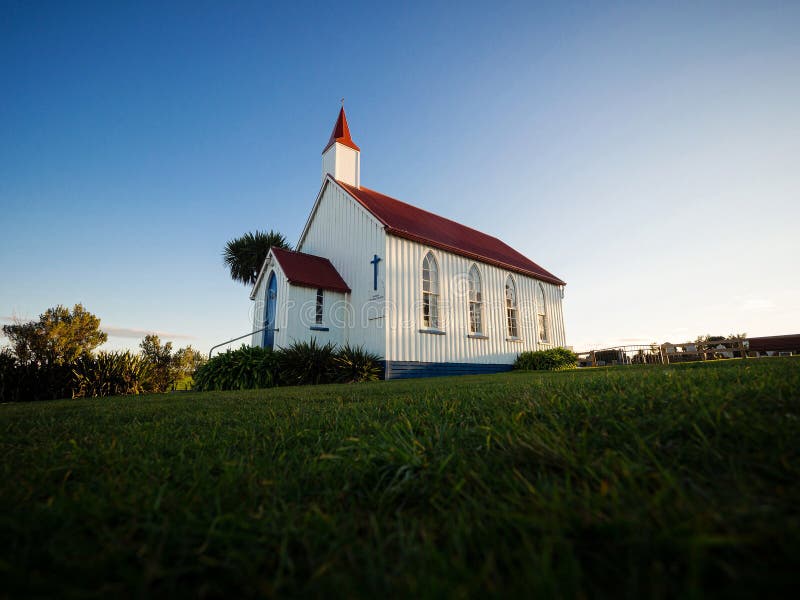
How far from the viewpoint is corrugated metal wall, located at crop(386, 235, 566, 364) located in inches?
482

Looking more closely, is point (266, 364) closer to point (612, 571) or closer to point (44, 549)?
point (44, 549)

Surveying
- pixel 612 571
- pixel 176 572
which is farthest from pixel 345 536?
pixel 612 571

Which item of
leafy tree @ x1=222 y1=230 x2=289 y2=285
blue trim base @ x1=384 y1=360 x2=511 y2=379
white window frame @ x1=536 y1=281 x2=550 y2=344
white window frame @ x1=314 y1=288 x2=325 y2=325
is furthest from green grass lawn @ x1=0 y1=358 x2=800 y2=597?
leafy tree @ x1=222 y1=230 x2=289 y2=285

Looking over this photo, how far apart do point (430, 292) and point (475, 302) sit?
2.48 meters

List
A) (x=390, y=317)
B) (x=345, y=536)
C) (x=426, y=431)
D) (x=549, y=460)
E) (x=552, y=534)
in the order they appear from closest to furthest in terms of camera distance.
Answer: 1. (x=552, y=534)
2. (x=345, y=536)
3. (x=549, y=460)
4. (x=426, y=431)
5. (x=390, y=317)

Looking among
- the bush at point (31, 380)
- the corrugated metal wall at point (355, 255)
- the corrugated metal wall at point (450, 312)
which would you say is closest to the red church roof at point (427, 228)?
the corrugated metal wall at point (450, 312)

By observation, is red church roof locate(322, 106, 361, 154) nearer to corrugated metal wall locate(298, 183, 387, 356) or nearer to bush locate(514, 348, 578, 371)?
corrugated metal wall locate(298, 183, 387, 356)

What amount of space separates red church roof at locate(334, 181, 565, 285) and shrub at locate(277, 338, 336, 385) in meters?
4.51

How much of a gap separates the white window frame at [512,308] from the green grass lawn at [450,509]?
47.8 feet

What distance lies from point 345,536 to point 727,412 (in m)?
1.62

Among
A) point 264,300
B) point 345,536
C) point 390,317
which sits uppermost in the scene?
point 264,300

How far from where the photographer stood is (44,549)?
0.99 metres

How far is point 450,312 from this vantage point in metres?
13.7

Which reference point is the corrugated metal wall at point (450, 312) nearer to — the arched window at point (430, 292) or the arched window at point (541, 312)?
the arched window at point (430, 292)
